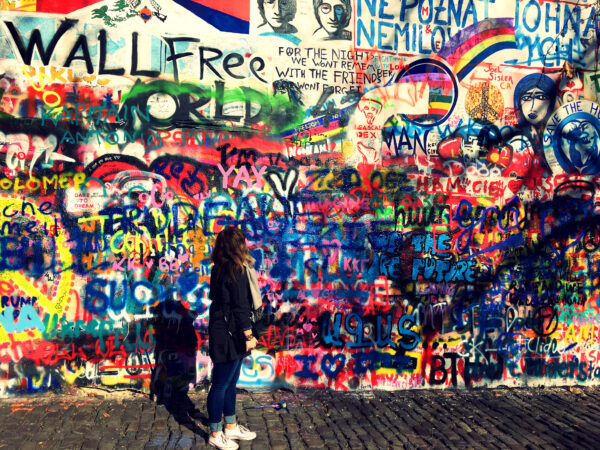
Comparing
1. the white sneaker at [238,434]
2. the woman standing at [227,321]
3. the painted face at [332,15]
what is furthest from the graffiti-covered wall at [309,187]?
the woman standing at [227,321]

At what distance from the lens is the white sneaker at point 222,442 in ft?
15.4

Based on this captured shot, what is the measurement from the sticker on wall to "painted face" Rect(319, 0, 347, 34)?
112 inches

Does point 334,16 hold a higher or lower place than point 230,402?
higher

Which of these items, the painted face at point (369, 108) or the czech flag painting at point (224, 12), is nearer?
the czech flag painting at point (224, 12)

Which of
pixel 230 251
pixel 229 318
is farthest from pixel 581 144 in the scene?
pixel 229 318

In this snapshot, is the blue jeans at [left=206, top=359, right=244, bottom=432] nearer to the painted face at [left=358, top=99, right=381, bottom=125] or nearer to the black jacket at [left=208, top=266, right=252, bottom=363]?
the black jacket at [left=208, top=266, right=252, bottom=363]

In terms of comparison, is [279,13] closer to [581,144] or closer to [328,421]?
[581,144]

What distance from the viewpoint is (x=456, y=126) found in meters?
6.49

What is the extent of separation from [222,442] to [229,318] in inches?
42.4

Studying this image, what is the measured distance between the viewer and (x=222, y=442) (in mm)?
4723

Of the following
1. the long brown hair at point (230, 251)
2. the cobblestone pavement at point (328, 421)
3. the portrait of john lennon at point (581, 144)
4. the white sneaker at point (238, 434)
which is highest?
the portrait of john lennon at point (581, 144)

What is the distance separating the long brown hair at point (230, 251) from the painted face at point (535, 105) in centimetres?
402

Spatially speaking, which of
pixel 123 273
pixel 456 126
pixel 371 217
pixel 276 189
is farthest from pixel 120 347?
pixel 456 126

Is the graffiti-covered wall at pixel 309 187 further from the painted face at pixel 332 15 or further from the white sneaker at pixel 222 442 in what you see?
the white sneaker at pixel 222 442
